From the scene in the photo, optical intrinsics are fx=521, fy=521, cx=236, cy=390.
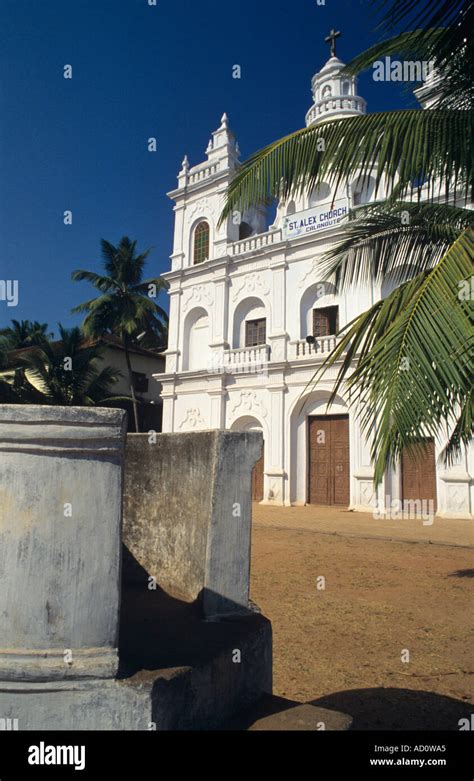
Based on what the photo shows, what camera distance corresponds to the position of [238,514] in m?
2.42

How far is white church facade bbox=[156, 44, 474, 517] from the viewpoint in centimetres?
1454

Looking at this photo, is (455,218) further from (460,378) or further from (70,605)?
(70,605)

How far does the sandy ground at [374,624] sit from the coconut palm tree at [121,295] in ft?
47.4

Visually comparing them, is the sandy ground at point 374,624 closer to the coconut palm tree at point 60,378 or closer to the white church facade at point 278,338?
the white church facade at point 278,338

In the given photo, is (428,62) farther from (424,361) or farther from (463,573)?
(463,573)

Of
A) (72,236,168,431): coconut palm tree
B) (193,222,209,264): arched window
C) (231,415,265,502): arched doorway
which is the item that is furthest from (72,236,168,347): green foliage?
(231,415,265,502): arched doorway

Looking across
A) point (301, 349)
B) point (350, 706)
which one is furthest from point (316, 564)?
point (301, 349)

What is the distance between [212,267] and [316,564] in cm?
1339

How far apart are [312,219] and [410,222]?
36.3 feet

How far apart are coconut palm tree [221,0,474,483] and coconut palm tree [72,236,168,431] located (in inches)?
649

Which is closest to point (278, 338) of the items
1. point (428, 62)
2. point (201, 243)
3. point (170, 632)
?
point (201, 243)

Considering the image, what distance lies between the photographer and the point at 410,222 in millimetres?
5863

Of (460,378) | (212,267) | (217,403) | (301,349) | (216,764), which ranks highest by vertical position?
(212,267)

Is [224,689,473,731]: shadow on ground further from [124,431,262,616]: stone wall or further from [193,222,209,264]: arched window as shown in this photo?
[193,222,209,264]: arched window
